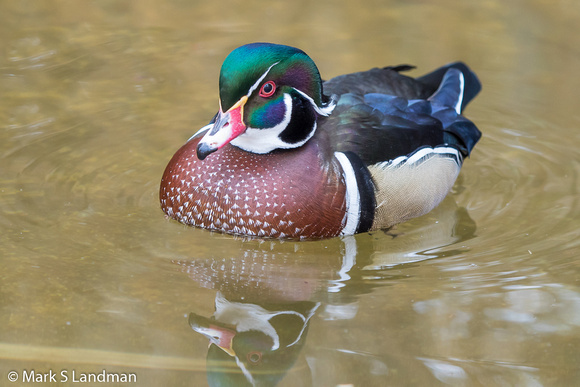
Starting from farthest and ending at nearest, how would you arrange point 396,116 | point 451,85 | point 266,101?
point 451,85
point 396,116
point 266,101

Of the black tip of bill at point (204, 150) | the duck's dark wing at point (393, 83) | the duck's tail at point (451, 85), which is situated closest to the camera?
the black tip of bill at point (204, 150)

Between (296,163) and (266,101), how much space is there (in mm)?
437

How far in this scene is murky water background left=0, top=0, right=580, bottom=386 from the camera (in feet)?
14.1

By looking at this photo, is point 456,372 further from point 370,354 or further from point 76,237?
point 76,237

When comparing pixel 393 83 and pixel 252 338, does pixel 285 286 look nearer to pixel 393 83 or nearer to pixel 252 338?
pixel 252 338

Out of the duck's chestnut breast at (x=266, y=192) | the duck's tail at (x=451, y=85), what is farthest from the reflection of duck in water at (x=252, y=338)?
the duck's tail at (x=451, y=85)

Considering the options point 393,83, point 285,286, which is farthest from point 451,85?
point 285,286

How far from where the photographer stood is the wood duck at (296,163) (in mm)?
4957

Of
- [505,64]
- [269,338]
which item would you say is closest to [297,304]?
[269,338]

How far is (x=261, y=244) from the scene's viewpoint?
5.26m

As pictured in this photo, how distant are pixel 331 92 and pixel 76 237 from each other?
187 cm

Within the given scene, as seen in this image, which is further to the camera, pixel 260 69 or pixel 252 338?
pixel 260 69

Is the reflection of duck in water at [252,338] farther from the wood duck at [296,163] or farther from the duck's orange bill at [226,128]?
the duck's orange bill at [226,128]

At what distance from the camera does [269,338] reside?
176 inches
